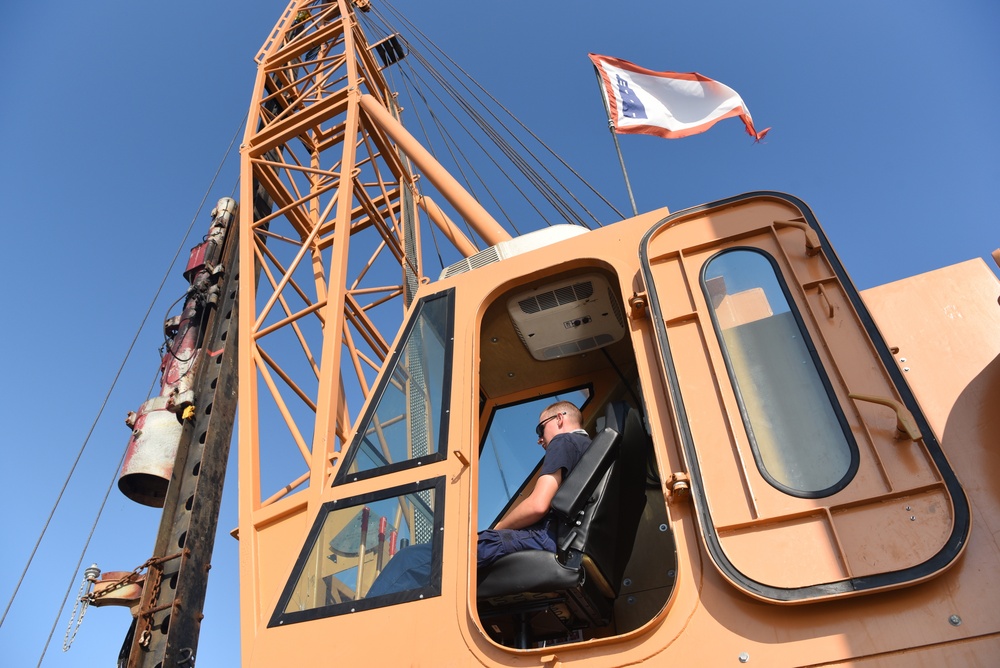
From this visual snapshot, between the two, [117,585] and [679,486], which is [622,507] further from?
[117,585]

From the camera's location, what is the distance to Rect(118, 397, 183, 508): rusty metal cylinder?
604cm

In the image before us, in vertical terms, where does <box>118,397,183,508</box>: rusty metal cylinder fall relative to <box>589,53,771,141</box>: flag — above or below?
below

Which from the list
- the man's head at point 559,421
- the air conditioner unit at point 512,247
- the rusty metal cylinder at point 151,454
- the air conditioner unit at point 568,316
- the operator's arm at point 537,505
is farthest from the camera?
the rusty metal cylinder at point 151,454

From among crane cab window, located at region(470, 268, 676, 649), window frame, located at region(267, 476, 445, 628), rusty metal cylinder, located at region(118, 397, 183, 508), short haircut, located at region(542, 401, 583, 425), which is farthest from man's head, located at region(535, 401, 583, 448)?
rusty metal cylinder, located at region(118, 397, 183, 508)

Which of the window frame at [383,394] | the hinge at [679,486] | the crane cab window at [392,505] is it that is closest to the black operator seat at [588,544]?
the crane cab window at [392,505]

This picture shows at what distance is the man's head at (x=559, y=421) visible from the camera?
3896mm

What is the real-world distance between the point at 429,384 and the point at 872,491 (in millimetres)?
2237

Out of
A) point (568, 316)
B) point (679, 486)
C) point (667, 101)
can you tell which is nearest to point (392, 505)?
point (679, 486)

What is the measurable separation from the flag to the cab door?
3.04 meters

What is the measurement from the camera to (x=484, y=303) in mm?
4086

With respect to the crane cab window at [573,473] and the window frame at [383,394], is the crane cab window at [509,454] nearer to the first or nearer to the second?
the crane cab window at [573,473]

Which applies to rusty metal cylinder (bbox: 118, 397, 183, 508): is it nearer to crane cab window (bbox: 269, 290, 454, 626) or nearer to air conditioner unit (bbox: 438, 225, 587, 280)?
crane cab window (bbox: 269, 290, 454, 626)

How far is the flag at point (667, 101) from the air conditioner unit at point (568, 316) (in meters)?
2.52

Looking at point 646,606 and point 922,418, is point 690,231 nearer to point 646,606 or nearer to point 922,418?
point 922,418
